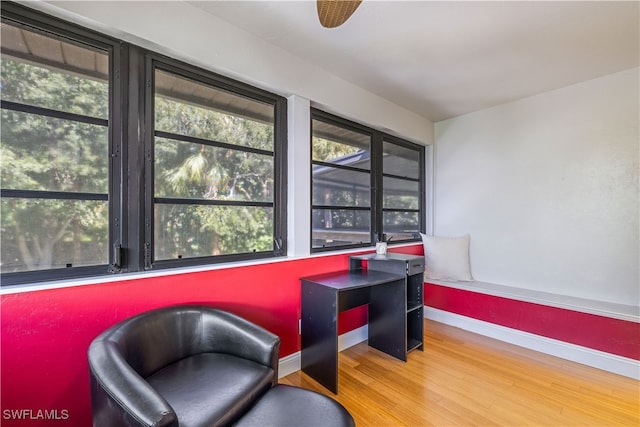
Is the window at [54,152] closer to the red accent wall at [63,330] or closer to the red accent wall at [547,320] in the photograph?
the red accent wall at [63,330]

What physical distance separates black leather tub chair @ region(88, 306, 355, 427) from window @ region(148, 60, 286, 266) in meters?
0.47

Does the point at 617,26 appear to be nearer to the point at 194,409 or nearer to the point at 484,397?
the point at 484,397

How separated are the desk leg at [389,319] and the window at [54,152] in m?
2.18

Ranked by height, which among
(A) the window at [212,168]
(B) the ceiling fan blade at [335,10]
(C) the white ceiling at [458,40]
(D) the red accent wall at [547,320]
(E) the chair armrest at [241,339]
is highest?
(C) the white ceiling at [458,40]

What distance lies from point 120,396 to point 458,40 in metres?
2.87

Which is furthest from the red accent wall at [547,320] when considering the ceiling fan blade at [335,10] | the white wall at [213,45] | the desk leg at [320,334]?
the ceiling fan blade at [335,10]

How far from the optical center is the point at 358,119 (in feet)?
9.46

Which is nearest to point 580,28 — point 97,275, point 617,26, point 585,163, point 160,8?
point 617,26

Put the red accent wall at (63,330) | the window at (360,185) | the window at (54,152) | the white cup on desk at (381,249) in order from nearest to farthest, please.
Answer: the red accent wall at (63,330) < the window at (54,152) < the window at (360,185) < the white cup on desk at (381,249)

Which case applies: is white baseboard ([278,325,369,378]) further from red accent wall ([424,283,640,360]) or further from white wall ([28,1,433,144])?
white wall ([28,1,433,144])

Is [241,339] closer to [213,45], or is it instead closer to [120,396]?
[120,396]

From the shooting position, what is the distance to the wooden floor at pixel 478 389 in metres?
1.72

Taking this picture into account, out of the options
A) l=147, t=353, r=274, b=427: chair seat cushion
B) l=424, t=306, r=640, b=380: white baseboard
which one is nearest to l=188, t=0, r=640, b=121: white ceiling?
l=147, t=353, r=274, b=427: chair seat cushion

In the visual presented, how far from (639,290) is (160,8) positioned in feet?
14.3
